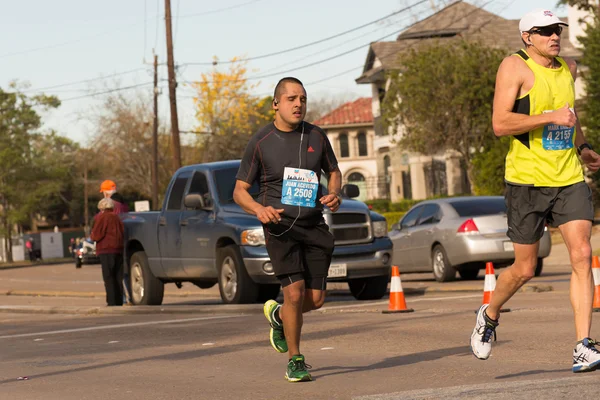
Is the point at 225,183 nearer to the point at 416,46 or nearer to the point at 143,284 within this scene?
the point at 143,284

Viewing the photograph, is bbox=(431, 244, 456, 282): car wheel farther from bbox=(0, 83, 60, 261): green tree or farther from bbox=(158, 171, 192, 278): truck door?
bbox=(0, 83, 60, 261): green tree

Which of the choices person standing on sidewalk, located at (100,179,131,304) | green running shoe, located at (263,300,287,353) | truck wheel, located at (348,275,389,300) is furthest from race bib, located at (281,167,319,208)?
person standing on sidewalk, located at (100,179,131,304)

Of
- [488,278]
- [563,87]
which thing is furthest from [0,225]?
[563,87]

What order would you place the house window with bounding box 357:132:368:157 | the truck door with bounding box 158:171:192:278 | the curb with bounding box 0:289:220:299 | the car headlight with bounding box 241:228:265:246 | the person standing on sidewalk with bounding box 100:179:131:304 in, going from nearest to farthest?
1. the car headlight with bounding box 241:228:265:246
2. the truck door with bounding box 158:171:192:278
3. the person standing on sidewalk with bounding box 100:179:131:304
4. the curb with bounding box 0:289:220:299
5. the house window with bounding box 357:132:368:157

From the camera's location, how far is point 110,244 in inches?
674

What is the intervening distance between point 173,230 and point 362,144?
68.3m

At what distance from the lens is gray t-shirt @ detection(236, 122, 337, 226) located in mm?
7516

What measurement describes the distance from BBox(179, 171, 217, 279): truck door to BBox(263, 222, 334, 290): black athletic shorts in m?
8.26

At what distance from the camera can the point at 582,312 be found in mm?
6910

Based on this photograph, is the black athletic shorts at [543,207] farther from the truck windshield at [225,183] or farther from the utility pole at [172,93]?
the utility pole at [172,93]

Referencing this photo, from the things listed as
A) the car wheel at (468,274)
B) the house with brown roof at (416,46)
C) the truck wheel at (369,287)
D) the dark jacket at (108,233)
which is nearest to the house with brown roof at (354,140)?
the house with brown roof at (416,46)

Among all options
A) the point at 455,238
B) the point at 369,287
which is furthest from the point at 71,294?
the point at 369,287

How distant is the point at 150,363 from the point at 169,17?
108 feet

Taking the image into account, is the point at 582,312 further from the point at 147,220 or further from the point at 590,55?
the point at 590,55
